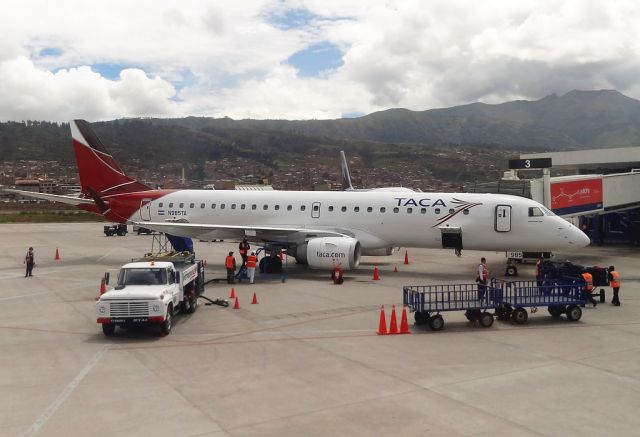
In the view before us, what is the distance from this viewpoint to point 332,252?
25688 millimetres

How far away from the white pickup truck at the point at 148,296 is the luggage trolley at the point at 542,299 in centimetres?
918

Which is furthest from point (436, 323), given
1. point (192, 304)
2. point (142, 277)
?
point (142, 277)

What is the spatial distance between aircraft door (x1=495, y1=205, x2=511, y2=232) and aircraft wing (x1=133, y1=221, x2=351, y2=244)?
678 centimetres

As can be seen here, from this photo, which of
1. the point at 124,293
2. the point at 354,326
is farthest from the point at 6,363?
the point at 354,326

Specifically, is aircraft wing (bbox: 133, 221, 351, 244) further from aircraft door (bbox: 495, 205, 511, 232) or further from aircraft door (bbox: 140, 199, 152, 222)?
aircraft door (bbox: 495, 205, 511, 232)

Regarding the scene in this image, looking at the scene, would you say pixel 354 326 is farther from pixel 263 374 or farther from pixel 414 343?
pixel 263 374

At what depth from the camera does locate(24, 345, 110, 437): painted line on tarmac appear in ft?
31.1

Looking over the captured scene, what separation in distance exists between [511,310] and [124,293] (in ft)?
35.4

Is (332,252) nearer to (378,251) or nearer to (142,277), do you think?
(378,251)

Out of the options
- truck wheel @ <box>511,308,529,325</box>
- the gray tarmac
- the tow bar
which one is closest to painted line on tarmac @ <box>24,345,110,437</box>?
the gray tarmac

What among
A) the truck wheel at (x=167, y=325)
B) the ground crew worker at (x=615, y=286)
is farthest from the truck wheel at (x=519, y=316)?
the truck wheel at (x=167, y=325)

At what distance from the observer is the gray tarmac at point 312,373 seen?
31.9 ft

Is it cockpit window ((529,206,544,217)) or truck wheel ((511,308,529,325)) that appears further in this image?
cockpit window ((529,206,544,217))

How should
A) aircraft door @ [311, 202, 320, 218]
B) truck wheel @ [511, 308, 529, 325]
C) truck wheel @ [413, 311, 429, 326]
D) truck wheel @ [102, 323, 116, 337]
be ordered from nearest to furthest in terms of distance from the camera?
truck wheel @ [102, 323, 116, 337], truck wheel @ [413, 311, 429, 326], truck wheel @ [511, 308, 529, 325], aircraft door @ [311, 202, 320, 218]
